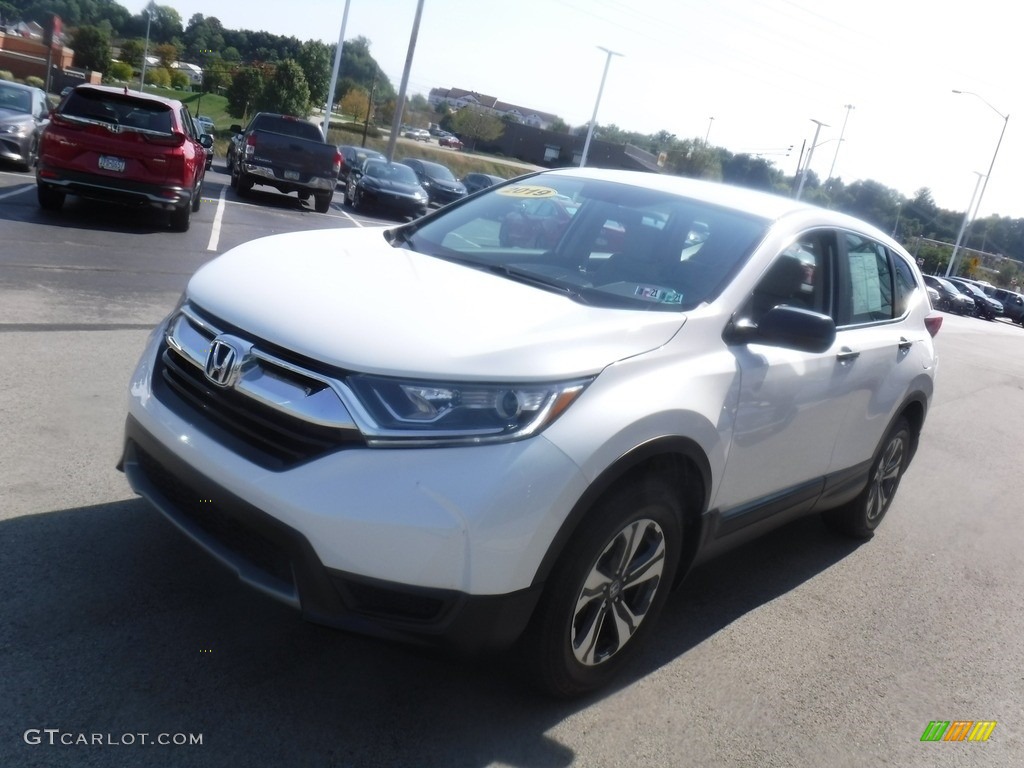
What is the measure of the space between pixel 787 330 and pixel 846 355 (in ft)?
3.00

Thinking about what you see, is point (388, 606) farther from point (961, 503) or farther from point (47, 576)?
point (961, 503)

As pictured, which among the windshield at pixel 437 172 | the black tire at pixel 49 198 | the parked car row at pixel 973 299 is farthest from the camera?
the parked car row at pixel 973 299

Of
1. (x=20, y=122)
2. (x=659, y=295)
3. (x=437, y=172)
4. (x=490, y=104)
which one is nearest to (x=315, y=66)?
(x=437, y=172)

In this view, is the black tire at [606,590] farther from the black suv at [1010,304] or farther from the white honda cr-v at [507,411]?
the black suv at [1010,304]

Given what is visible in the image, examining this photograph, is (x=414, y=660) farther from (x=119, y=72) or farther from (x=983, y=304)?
(x=119, y=72)

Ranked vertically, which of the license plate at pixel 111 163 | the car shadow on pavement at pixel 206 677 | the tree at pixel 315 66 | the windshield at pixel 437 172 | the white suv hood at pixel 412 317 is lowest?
the car shadow on pavement at pixel 206 677

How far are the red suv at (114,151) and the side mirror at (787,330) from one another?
995 cm

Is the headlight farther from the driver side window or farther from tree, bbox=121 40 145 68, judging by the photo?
tree, bbox=121 40 145 68

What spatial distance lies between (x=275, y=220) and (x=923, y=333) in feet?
42.3

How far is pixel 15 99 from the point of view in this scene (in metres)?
16.7

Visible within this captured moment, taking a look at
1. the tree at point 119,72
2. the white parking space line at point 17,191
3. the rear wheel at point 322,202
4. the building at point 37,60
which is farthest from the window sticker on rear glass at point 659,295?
the tree at point 119,72

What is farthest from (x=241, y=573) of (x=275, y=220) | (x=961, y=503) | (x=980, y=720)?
(x=275, y=220)

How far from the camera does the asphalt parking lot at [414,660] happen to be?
293 cm

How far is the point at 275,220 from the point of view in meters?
16.5
